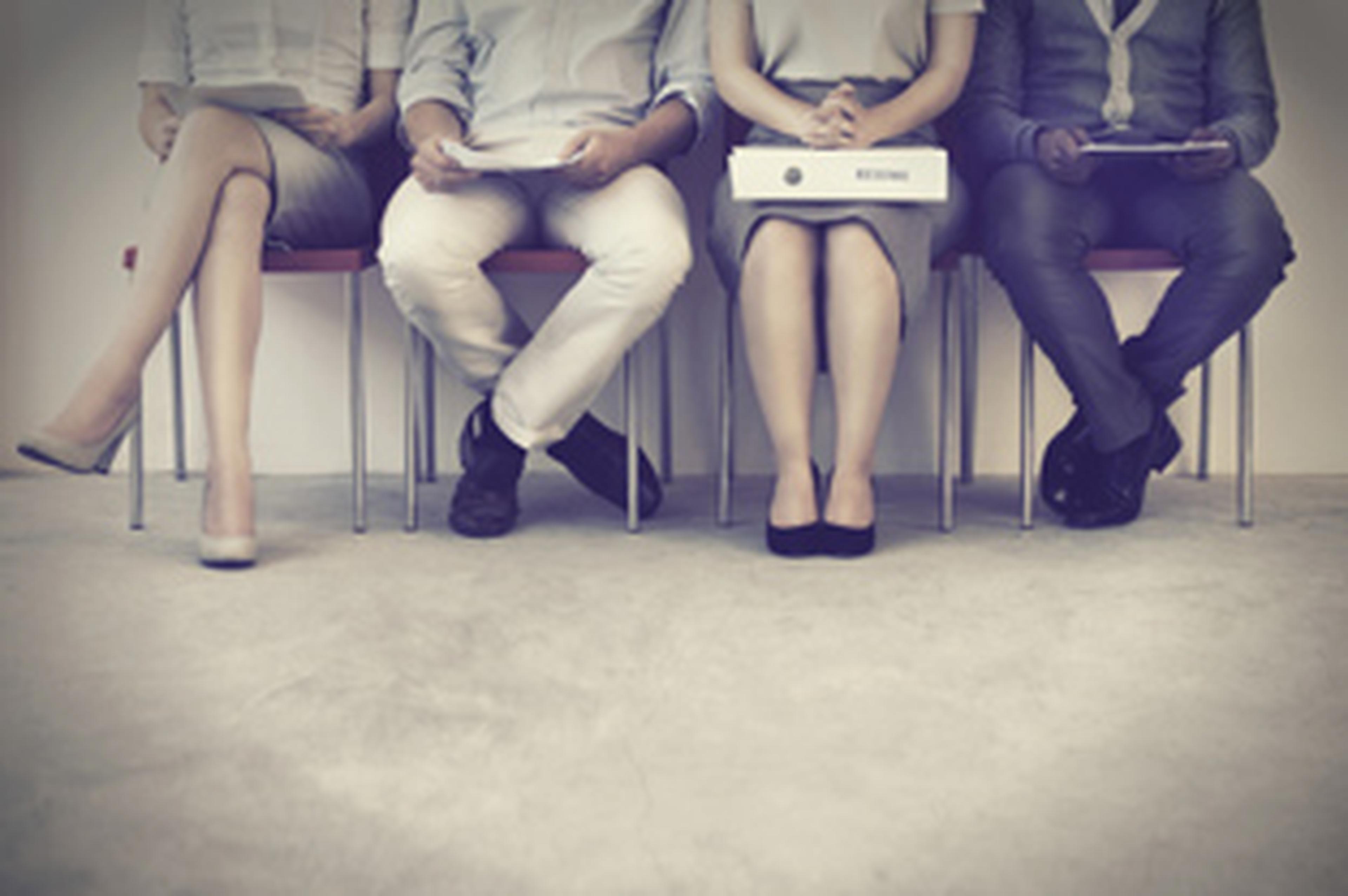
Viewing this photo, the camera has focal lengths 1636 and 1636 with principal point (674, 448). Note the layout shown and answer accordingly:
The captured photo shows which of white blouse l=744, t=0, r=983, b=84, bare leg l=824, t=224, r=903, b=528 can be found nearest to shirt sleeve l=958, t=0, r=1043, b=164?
white blouse l=744, t=0, r=983, b=84

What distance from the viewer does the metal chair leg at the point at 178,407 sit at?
320 cm

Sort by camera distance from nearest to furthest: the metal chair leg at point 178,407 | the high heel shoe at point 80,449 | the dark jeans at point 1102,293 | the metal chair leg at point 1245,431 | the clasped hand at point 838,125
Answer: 1. the high heel shoe at point 80,449
2. the clasped hand at point 838,125
3. the dark jeans at point 1102,293
4. the metal chair leg at point 1245,431
5. the metal chair leg at point 178,407

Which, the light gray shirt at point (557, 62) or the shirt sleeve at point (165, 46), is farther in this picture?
the shirt sleeve at point (165, 46)

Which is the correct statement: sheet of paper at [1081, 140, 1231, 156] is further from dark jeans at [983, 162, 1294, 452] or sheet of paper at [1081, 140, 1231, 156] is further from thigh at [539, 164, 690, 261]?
thigh at [539, 164, 690, 261]

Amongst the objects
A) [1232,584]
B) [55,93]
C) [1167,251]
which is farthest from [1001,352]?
[55,93]

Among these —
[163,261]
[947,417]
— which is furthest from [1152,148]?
[163,261]

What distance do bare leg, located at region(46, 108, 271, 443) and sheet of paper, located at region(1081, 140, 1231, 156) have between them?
138cm

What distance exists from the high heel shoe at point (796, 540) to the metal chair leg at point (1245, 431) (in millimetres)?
808

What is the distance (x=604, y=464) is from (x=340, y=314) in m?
0.86

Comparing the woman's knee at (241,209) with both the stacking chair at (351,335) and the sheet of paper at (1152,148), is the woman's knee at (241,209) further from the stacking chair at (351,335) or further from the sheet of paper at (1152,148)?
the sheet of paper at (1152,148)

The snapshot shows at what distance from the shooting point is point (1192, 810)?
146 centimetres

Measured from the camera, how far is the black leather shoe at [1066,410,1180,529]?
281cm

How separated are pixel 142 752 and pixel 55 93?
2258 millimetres

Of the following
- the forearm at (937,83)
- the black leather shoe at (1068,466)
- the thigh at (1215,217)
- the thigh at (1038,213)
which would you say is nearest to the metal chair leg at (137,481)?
the forearm at (937,83)
